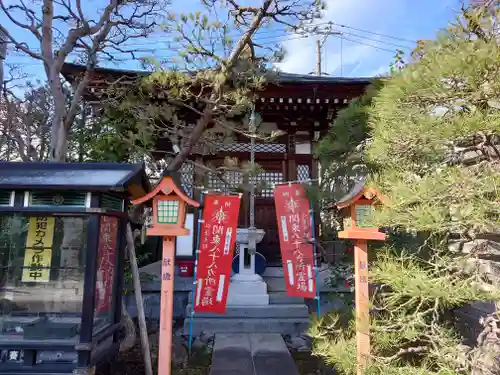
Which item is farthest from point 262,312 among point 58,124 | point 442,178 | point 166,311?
point 442,178

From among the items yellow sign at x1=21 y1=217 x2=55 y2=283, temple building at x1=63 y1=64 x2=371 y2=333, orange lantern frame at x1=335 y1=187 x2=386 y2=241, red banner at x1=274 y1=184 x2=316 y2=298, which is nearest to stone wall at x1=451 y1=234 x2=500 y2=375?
orange lantern frame at x1=335 y1=187 x2=386 y2=241

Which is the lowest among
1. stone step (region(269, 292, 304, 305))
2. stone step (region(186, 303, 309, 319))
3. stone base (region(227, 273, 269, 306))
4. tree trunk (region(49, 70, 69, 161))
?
stone step (region(186, 303, 309, 319))

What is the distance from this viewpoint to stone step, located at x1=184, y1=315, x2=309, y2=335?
582 centimetres

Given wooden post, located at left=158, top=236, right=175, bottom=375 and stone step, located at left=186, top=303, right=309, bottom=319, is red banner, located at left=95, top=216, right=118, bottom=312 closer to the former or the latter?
wooden post, located at left=158, top=236, right=175, bottom=375

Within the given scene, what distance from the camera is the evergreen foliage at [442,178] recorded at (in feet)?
7.13

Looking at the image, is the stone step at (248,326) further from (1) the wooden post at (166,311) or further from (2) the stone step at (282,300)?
(1) the wooden post at (166,311)

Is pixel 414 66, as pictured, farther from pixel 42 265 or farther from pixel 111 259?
pixel 42 265

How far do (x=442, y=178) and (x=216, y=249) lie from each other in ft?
12.8

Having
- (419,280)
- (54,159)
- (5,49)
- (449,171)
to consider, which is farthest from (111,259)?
(5,49)

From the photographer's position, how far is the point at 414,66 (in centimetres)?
262

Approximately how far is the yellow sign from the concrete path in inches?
92.0

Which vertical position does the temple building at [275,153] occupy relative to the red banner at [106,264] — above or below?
above

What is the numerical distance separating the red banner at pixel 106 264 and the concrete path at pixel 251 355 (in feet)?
5.15

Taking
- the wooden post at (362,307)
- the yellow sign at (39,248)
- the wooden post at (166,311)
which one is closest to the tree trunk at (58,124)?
the yellow sign at (39,248)
